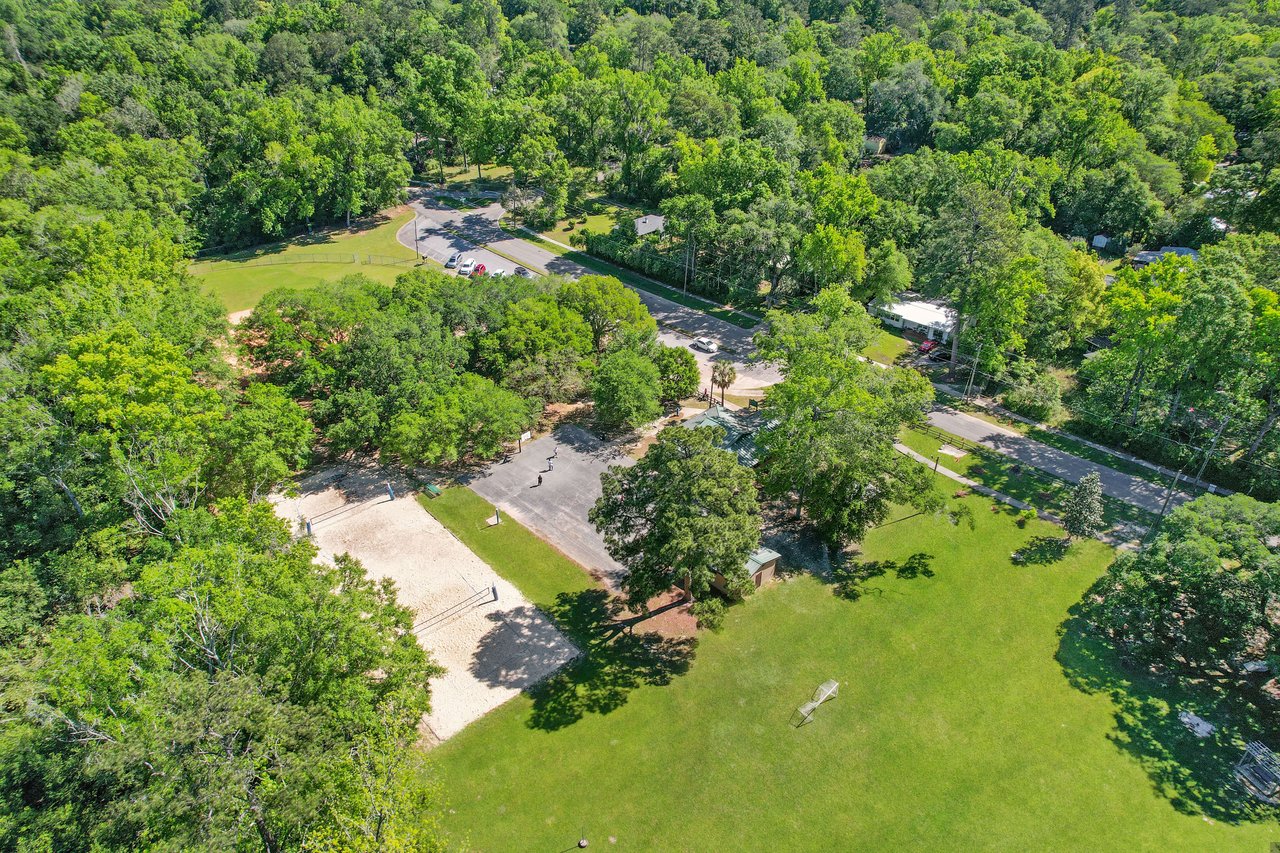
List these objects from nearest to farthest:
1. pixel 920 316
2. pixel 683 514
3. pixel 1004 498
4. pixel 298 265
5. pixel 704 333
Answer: pixel 683 514 < pixel 1004 498 < pixel 704 333 < pixel 920 316 < pixel 298 265

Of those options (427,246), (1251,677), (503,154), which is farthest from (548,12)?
(1251,677)

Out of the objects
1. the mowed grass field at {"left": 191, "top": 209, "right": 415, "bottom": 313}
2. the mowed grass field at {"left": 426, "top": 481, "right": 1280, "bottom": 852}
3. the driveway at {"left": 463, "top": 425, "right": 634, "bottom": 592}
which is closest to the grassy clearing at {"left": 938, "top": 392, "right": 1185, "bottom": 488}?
the mowed grass field at {"left": 426, "top": 481, "right": 1280, "bottom": 852}

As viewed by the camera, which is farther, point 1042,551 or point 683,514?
point 1042,551

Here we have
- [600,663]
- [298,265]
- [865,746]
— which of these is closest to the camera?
[865,746]

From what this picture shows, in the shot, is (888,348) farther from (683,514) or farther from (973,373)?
(683,514)

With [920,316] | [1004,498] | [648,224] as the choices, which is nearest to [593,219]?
[648,224]

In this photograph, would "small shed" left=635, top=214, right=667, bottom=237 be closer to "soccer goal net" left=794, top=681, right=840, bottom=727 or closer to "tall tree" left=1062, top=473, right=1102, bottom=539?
"tall tree" left=1062, top=473, right=1102, bottom=539
